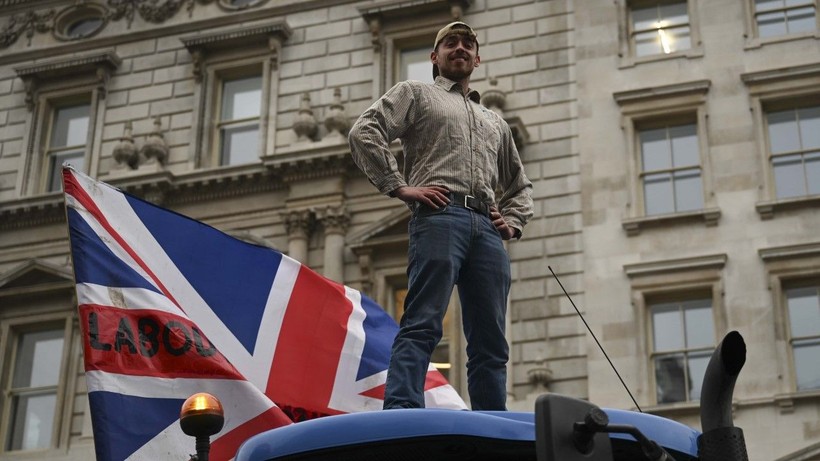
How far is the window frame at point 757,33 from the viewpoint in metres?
23.8

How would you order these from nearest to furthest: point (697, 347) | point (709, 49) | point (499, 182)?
point (499, 182) → point (697, 347) → point (709, 49)

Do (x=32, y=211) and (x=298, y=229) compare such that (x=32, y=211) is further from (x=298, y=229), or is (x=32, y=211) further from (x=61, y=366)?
(x=298, y=229)

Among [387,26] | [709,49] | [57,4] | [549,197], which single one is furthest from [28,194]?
[709,49]

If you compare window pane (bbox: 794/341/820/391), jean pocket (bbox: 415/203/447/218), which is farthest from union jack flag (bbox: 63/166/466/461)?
window pane (bbox: 794/341/820/391)

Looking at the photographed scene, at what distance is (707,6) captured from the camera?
2461 centimetres

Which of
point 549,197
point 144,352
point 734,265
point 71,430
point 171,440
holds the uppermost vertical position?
point 549,197

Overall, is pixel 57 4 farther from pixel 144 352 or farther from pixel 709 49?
pixel 144 352

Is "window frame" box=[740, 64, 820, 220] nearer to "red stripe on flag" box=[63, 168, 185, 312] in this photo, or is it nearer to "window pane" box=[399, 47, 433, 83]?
"window pane" box=[399, 47, 433, 83]

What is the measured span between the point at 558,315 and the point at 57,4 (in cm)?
1320

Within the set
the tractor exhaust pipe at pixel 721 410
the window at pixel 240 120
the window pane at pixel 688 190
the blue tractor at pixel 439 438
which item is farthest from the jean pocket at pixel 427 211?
the window at pixel 240 120

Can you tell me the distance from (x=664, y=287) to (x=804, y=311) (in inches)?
86.5

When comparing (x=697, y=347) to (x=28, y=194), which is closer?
(x=697, y=347)

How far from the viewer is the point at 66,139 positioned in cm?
2862

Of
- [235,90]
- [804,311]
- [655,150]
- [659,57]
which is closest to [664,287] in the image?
[804,311]
